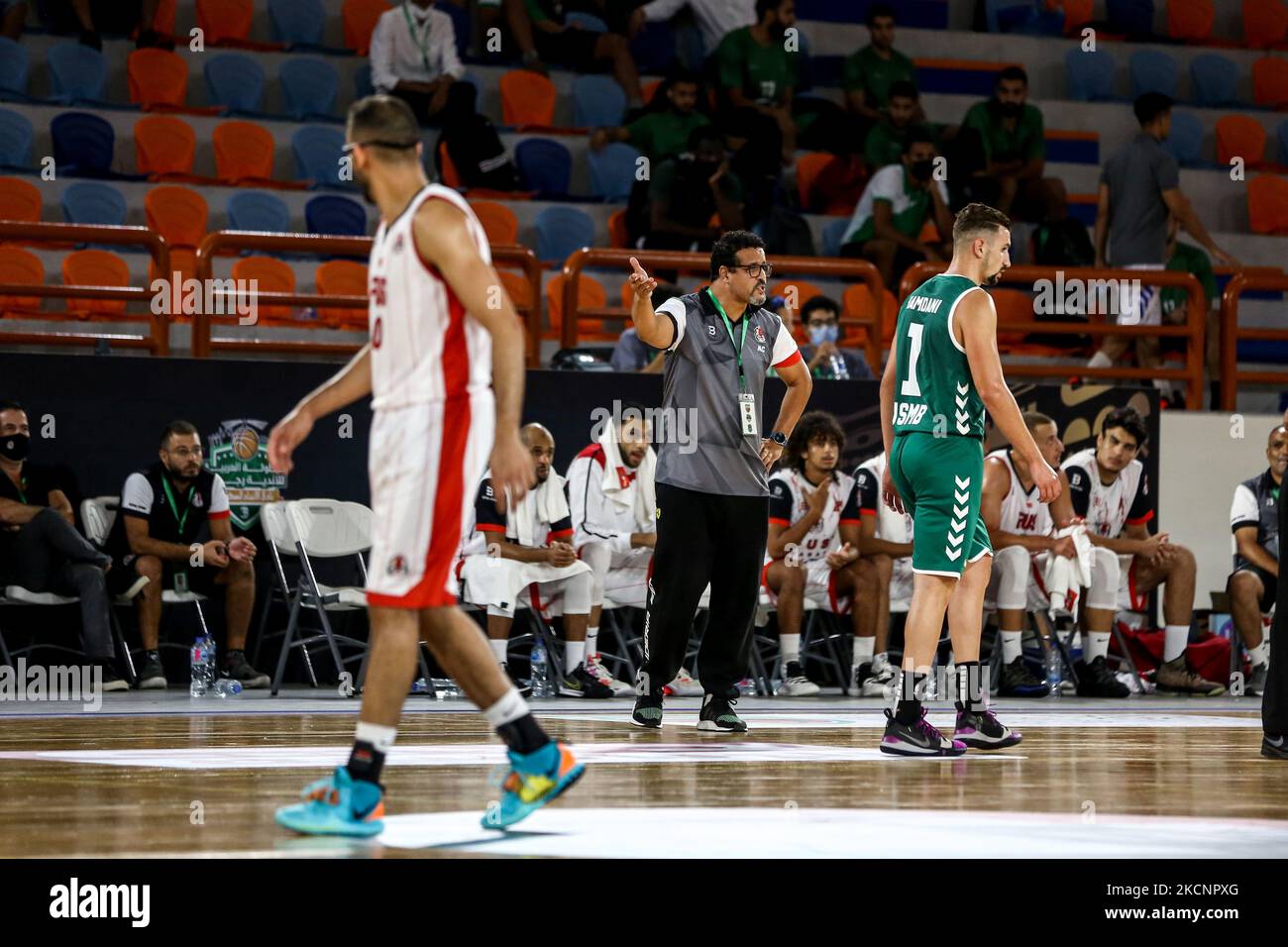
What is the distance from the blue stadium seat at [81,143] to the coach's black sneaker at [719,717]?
7926 millimetres

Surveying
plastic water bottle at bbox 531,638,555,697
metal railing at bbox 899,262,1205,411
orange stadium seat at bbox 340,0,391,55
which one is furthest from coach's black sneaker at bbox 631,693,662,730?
orange stadium seat at bbox 340,0,391,55

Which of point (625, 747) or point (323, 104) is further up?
point (323, 104)

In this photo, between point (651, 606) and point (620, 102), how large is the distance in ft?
28.7

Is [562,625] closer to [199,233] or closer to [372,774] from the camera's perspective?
[199,233]

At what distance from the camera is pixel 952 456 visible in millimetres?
6203

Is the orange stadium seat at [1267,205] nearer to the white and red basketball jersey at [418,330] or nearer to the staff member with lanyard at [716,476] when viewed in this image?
the staff member with lanyard at [716,476]

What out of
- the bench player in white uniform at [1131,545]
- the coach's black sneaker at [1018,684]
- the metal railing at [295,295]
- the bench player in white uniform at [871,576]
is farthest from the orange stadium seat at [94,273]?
the bench player in white uniform at [1131,545]

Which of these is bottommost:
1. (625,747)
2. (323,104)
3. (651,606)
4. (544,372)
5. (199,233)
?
(625,747)

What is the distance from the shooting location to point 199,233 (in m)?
12.8

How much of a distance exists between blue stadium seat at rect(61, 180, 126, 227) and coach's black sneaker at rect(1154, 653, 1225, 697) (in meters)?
8.10

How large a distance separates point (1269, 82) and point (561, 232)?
8.04 meters
